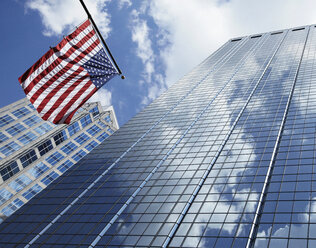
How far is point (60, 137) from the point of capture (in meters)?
105

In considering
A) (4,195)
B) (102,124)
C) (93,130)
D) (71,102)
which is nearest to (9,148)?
(4,195)

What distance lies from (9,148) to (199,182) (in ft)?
Result: 159

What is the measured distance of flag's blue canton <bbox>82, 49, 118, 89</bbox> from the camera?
31487 mm

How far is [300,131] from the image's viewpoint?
240ft

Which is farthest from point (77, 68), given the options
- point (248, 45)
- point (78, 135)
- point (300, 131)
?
point (248, 45)

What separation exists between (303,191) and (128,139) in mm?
52036

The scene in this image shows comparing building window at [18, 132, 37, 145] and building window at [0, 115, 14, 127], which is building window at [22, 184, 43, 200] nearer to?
building window at [18, 132, 37, 145]

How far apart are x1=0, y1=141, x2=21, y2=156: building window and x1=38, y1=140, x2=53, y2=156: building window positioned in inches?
263

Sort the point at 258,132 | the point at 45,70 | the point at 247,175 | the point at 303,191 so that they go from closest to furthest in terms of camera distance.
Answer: the point at 45,70
the point at 303,191
the point at 247,175
the point at 258,132

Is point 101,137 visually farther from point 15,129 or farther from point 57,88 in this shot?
point 57,88

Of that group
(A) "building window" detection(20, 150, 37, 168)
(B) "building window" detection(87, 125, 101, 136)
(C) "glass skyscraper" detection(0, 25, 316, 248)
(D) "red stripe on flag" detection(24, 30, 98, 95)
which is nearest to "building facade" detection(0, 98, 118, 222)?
(A) "building window" detection(20, 150, 37, 168)

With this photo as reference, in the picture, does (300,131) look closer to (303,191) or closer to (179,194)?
(303,191)

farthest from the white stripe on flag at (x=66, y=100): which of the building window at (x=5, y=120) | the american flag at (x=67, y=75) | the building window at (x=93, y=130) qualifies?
the building window at (x=93, y=130)

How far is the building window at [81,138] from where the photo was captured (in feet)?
367
